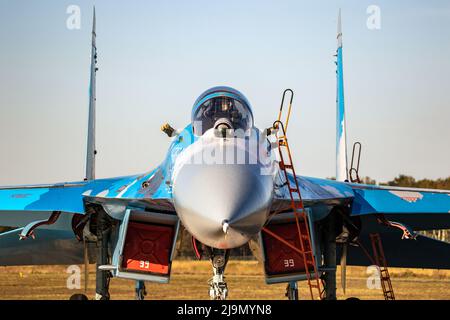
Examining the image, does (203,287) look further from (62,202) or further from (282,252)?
(282,252)

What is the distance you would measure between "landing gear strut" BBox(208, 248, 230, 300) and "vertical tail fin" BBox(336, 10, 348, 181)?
16.2 feet

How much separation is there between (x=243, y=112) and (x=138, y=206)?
187 centimetres

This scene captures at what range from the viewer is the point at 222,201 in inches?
253

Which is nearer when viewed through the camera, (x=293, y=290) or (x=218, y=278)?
(x=218, y=278)

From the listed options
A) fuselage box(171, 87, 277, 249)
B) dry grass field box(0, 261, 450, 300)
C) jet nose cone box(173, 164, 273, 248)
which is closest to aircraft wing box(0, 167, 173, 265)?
fuselage box(171, 87, 277, 249)

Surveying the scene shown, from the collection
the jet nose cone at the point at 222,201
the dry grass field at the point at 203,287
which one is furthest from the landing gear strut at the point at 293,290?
the jet nose cone at the point at 222,201

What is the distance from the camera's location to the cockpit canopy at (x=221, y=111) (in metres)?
7.89

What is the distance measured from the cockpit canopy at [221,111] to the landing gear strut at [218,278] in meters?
1.53

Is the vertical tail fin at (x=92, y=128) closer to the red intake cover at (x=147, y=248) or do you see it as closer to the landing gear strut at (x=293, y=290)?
the landing gear strut at (x=293, y=290)

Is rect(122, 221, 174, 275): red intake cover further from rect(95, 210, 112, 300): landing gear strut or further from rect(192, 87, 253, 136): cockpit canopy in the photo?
rect(192, 87, 253, 136): cockpit canopy

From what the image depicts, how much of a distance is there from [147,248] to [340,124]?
5.76m

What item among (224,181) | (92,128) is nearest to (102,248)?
(224,181)

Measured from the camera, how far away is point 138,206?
901 cm
